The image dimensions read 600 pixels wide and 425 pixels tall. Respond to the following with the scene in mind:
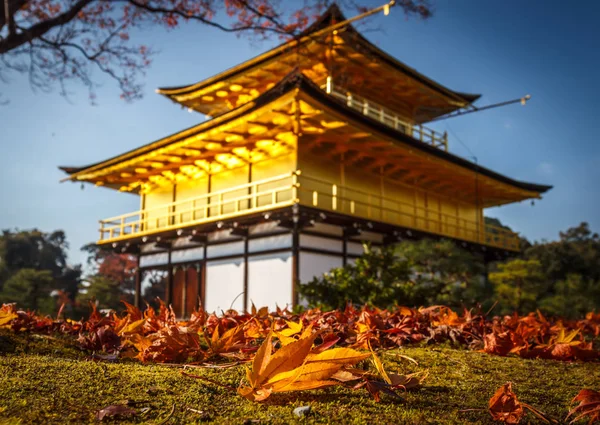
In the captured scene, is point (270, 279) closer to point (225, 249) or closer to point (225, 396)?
point (225, 249)

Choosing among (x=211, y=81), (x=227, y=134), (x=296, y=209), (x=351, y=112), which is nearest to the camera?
(x=296, y=209)

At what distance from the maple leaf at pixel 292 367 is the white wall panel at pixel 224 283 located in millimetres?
14735

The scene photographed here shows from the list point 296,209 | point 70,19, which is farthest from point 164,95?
point 70,19

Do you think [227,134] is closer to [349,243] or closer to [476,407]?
[349,243]

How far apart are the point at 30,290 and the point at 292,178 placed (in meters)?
12.8

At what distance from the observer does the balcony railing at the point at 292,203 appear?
14.8 meters

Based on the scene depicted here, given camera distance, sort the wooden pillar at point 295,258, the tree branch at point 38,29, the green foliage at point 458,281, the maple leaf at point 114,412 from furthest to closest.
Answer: the wooden pillar at point 295,258 < the green foliage at point 458,281 < the tree branch at point 38,29 < the maple leaf at point 114,412

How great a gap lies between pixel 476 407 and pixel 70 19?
9.95 metres

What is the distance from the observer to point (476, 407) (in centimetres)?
146

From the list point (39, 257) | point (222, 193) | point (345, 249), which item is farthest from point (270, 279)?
point (39, 257)

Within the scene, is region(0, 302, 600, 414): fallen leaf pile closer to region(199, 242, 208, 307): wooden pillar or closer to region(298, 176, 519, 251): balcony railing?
region(298, 176, 519, 251): balcony railing

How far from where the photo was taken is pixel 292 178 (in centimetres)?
1537

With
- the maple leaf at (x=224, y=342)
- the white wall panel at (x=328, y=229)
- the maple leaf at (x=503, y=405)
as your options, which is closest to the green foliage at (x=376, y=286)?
the white wall panel at (x=328, y=229)

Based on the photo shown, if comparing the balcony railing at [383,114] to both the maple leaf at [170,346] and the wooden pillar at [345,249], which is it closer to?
the wooden pillar at [345,249]
